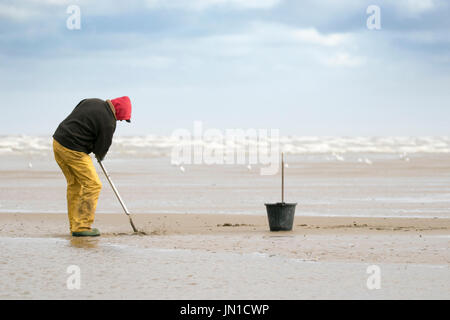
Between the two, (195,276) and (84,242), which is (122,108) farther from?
(195,276)

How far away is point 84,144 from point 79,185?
545mm

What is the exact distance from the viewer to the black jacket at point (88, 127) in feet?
32.6

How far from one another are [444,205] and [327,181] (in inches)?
359

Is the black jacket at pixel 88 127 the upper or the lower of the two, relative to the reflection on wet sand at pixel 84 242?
upper

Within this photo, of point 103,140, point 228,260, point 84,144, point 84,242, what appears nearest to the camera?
point 228,260

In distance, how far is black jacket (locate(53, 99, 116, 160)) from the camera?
32.6 ft

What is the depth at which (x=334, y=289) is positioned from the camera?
21.6ft

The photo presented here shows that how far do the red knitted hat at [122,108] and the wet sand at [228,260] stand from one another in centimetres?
159

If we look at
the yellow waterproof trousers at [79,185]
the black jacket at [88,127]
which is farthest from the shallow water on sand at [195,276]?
the black jacket at [88,127]

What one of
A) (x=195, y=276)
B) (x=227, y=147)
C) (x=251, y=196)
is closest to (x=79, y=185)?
(x=195, y=276)

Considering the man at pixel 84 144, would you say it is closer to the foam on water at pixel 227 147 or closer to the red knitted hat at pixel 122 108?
the red knitted hat at pixel 122 108

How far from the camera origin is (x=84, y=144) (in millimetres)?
10102
